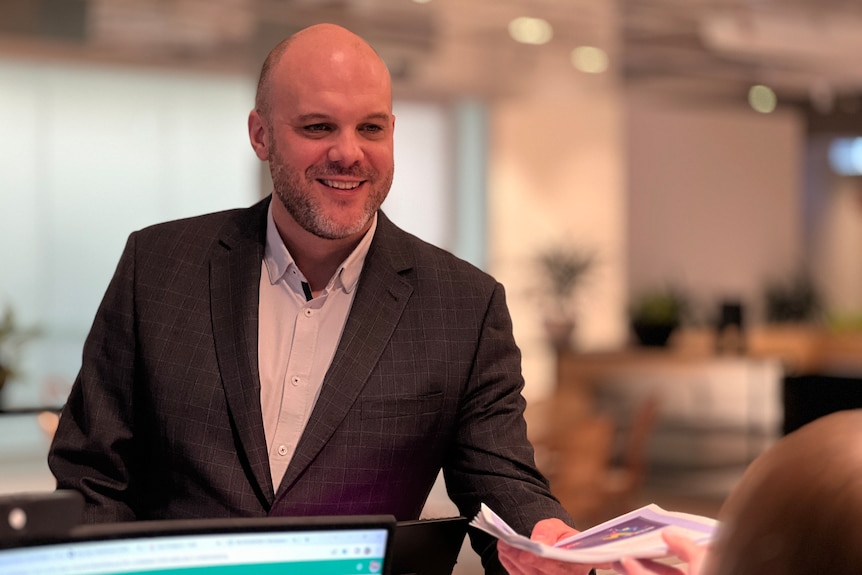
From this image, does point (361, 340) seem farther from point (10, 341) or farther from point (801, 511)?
point (10, 341)

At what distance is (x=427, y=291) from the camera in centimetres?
204

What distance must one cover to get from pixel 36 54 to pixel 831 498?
23.8 feet

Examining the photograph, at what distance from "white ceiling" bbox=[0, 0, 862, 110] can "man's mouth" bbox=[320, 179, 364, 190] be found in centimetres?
521

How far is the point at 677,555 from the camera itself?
4.48 ft

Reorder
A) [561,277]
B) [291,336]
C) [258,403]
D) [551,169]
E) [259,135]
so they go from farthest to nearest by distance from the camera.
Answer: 1. [551,169]
2. [561,277]
3. [259,135]
4. [291,336]
5. [258,403]

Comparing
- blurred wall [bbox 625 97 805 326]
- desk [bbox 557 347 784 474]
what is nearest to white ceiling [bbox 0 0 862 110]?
blurred wall [bbox 625 97 805 326]

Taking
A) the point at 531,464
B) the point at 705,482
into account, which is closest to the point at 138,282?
the point at 531,464

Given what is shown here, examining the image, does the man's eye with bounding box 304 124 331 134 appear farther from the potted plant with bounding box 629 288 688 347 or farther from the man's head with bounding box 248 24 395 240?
the potted plant with bounding box 629 288 688 347

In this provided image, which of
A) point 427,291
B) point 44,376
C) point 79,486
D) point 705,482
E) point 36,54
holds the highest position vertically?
point 36,54

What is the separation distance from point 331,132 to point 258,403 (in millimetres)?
488

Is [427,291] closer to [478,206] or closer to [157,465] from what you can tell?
Answer: [157,465]

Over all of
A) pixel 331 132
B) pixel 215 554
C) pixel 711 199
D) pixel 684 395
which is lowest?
pixel 684 395

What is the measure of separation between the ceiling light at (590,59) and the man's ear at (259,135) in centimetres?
807

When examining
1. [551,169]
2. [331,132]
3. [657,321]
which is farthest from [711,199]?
[331,132]
